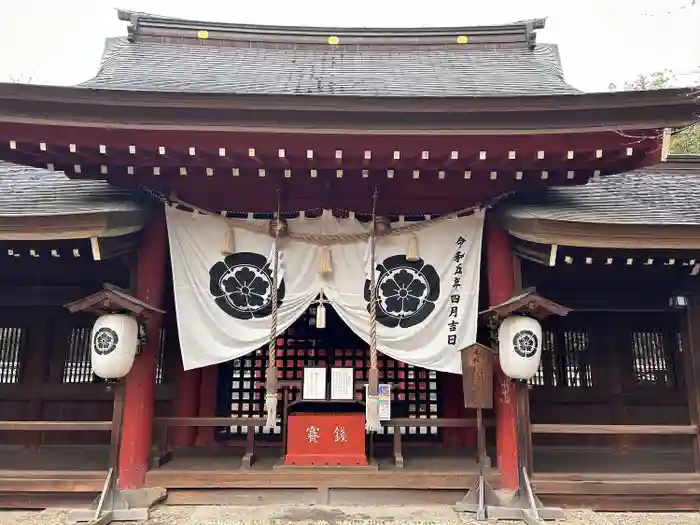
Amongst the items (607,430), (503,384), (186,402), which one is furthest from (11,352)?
(607,430)

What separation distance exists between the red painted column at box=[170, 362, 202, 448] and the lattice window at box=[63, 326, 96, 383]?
1274mm

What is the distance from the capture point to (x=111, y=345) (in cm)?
510

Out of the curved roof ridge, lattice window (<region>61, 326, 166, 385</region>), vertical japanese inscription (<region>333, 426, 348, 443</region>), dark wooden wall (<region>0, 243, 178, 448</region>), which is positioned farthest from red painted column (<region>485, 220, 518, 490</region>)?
the curved roof ridge

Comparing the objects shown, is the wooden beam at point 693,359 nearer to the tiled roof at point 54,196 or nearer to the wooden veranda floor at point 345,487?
the wooden veranda floor at point 345,487

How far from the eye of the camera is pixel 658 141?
200 inches

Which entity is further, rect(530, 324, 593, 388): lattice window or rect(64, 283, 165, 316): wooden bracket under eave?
rect(530, 324, 593, 388): lattice window

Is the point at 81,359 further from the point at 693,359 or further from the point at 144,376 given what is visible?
the point at 693,359

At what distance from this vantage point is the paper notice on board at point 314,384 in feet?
20.0

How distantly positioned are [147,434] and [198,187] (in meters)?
2.75

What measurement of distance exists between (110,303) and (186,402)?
2395mm

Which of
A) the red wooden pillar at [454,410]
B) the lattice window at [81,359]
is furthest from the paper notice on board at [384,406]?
the lattice window at [81,359]

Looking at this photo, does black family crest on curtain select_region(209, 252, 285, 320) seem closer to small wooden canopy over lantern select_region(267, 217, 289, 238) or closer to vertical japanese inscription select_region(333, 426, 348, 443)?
small wooden canopy over lantern select_region(267, 217, 289, 238)

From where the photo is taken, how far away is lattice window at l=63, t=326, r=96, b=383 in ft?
23.6

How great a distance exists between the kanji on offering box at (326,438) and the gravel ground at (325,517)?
613 mm
